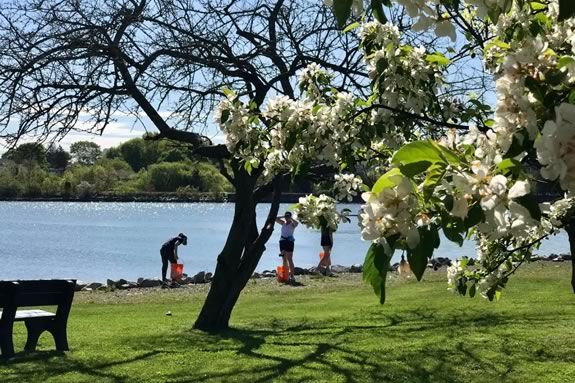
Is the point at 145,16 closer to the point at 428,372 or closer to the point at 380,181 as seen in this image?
the point at 428,372

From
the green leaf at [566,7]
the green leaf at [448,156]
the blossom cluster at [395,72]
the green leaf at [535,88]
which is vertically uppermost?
the blossom cluster at [395,72]

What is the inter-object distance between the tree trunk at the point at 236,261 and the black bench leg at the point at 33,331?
2.40 m

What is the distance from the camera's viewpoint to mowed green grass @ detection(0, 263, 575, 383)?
7.88 metres

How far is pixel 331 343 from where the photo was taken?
962 centimetres

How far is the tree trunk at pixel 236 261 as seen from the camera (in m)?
11.4

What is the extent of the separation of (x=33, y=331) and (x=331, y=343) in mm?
3446

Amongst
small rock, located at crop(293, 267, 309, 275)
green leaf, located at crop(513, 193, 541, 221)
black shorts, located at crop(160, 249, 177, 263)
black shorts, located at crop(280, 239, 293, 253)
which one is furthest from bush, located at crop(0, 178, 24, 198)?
green leaf, located at crop(513, 193, 541, 221)

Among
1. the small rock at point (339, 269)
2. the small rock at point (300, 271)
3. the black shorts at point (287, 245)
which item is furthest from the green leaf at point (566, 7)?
the small rock at point (339, 269)

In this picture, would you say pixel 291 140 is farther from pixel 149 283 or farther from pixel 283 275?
pixel 149 283

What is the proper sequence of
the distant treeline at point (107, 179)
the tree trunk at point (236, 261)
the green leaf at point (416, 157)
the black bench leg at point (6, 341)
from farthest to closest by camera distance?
the distant treeline at point (107, 179) < the tree trunk at point (236, 261) < the black bench leg at point (6, 341) < the green leaf at point (416, 157)

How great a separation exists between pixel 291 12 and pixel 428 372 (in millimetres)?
5669

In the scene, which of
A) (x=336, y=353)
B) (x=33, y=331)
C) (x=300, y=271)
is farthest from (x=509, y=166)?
(x=300, y=271)

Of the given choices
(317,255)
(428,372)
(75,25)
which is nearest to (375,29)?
(428,372)

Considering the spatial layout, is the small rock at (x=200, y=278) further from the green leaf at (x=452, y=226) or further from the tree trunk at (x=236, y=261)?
the green leaf at (x=452, y=226)
